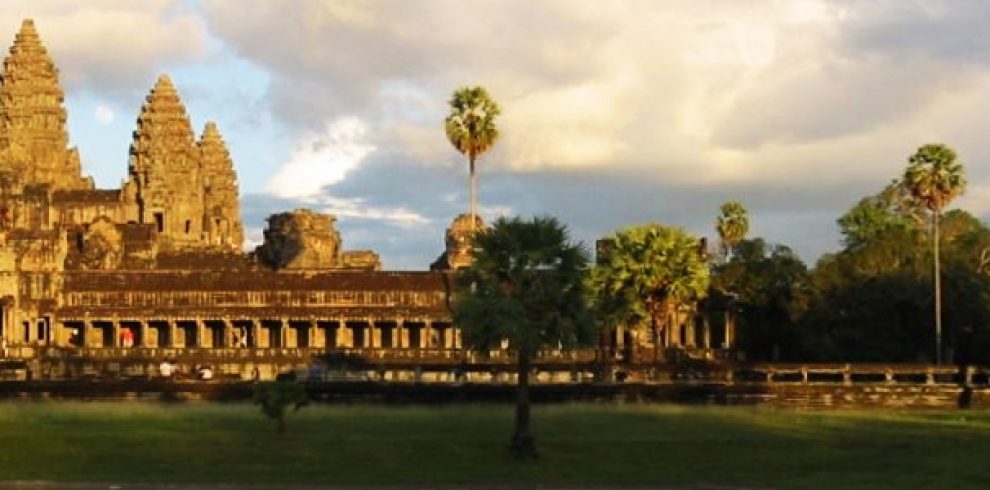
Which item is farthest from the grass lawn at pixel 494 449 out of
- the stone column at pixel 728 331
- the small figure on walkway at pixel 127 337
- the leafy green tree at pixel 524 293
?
the small figure on walkway at pixel 127 337

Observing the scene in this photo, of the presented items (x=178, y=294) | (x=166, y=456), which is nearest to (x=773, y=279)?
(x=178, y=294)

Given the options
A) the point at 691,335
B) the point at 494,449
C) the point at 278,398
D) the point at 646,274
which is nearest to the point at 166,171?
the point at 691,335

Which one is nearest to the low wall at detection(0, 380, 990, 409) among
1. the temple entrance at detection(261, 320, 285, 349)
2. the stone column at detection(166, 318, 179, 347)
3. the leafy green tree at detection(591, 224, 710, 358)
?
the leafy green tree at detection(591, 224, 710, 358)

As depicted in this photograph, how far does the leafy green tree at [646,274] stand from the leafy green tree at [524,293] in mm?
29452

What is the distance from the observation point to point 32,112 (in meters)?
120

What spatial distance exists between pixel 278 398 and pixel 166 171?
293ft

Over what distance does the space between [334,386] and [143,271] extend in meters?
42.0

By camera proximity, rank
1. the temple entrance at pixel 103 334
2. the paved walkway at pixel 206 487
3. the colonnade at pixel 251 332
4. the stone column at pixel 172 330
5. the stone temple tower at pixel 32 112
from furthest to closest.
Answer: the stone temple tower at pixel 32 112
the temple entrance at pixel 103 334
the stone column at pixel 172 330
the colonnade at pixel 251 332
the paved walkway at pixel 206 487

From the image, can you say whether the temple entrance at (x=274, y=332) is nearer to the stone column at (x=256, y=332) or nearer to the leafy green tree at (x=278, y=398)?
the stone column at (x=256, y=332)

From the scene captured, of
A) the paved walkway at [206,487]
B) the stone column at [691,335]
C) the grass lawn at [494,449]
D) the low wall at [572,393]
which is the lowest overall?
the paved walkway at [206,487]

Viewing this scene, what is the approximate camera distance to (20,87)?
121000 millimetres

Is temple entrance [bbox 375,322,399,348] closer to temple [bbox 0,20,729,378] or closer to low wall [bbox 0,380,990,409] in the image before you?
temple [bbox 0,20,729,378]

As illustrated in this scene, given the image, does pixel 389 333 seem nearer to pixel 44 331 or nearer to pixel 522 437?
pixel 44 331

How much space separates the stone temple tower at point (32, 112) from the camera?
120m
